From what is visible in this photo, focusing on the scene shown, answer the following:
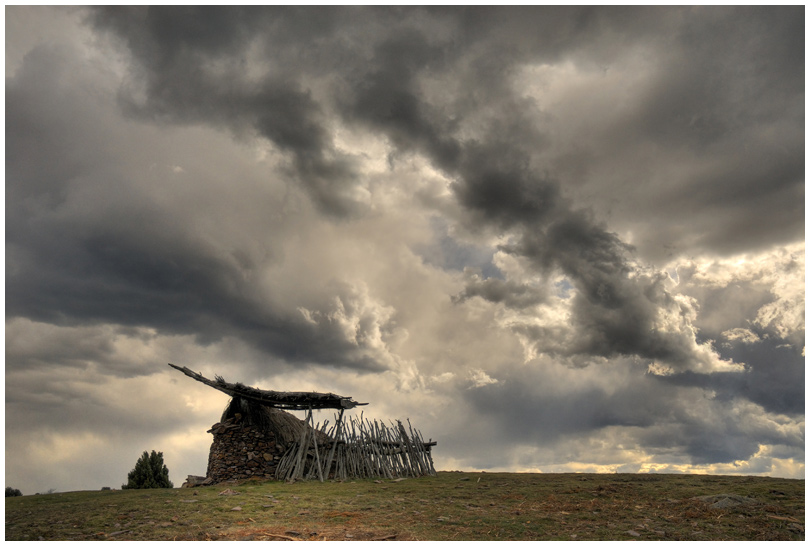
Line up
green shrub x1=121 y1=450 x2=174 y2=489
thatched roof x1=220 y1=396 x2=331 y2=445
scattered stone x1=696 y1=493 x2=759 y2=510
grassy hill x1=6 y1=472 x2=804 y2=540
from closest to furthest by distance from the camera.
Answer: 1. grassy hill x1=6 y1=472 x2=804 y2=540
2. scattered stone x1=696 y1=493 x2=759 y2=510
3. green shrub x1=121 y1=450 x2=174 y2=489
4. thatched roof x1=220 y1=396 x2=331 y2=445

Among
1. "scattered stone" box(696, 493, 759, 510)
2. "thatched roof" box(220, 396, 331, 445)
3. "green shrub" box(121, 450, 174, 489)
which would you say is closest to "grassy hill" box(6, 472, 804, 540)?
"scattered stone" box(696, 493, 759, 510)

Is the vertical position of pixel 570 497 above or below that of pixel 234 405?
below

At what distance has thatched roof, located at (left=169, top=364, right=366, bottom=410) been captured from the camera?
2353 cm

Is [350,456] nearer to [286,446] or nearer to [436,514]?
[286,446]

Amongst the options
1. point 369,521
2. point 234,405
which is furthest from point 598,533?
point 234,405

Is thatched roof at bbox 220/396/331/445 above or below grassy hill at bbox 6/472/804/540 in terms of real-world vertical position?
above

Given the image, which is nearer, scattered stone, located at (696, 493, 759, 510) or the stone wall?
scattered stone, located at (696, 493, 759, 510)

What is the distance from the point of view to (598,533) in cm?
981

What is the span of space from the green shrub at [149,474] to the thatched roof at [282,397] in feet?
13.9

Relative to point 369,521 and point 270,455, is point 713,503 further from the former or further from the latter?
point 270,455

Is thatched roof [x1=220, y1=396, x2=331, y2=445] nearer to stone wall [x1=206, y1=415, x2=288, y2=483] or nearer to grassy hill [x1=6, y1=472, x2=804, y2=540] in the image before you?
stone wall [x1=206, y1=415, x2=288, y2=483]

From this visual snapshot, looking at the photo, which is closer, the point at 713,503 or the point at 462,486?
the point at 713,503

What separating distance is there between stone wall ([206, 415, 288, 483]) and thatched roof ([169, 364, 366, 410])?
147 cm

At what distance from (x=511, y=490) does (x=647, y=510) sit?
5.71 m
